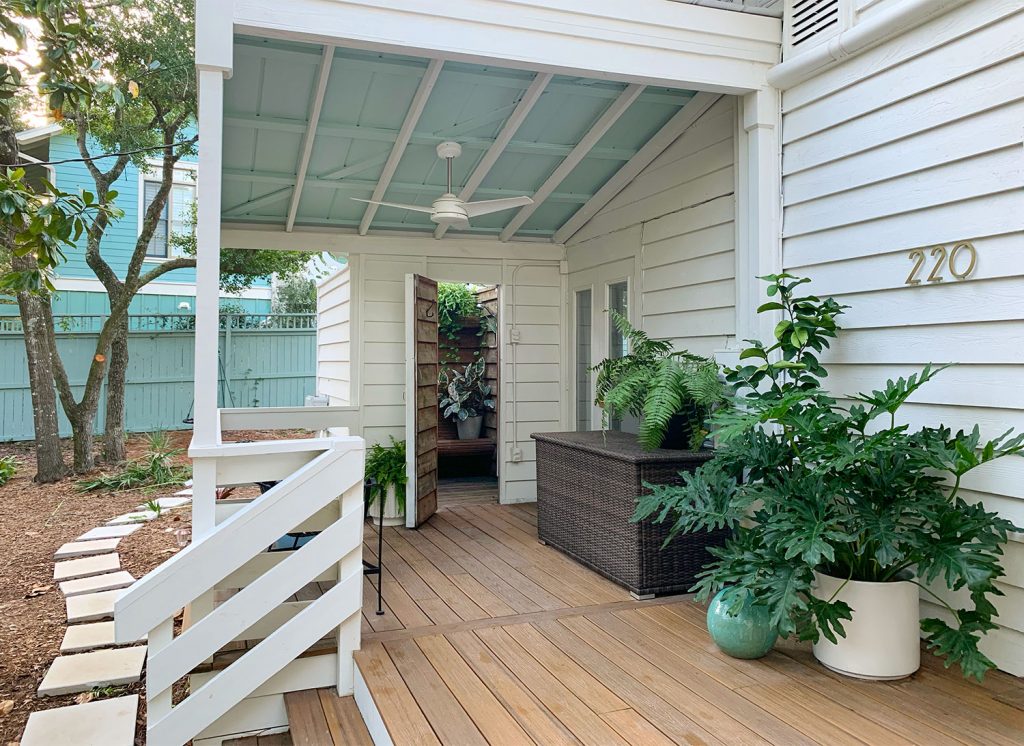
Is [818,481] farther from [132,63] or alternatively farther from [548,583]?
[132,63]

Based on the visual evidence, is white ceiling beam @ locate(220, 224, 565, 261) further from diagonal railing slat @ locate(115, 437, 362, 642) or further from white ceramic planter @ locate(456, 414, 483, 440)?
diagonal railing slat @ locate(115, 437, 362, 642)

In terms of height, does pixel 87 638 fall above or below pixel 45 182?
below

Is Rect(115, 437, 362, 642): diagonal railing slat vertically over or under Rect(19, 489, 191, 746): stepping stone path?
over

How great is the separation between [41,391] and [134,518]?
6.52ft

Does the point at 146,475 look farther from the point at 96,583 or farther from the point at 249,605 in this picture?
the point at 249,605

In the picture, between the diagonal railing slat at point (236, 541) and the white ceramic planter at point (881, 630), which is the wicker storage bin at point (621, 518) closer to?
the white ceramic planter at point (881, 630)

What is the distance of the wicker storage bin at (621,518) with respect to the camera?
330 centimetres

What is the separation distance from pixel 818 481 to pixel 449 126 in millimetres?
2928

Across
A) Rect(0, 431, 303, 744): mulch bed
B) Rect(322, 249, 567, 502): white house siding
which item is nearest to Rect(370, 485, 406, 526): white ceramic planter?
Rect(322, 249, 567, 502): white house siding

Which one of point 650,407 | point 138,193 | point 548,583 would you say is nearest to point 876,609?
point 650,407

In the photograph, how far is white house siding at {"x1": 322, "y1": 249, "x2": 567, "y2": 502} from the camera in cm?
557

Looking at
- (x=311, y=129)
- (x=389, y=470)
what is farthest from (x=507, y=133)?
(x=389, y=470)

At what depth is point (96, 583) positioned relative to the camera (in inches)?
173

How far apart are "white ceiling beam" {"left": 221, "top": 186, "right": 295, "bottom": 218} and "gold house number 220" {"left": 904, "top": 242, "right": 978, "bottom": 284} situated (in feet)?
12.4
